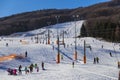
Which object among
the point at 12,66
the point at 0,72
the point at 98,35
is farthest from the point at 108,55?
the point at 98,35

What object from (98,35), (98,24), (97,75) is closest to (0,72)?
(97,75)

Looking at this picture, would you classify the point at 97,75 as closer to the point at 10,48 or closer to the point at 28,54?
the point at 28,54

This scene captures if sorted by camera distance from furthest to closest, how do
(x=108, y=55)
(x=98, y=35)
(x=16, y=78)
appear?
(x=98, y=35) → (x=108, y=55) → (x=16, y=78)

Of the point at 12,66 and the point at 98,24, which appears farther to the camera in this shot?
the point at 98,24

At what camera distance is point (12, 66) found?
61.7m

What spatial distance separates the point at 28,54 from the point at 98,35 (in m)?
67.9

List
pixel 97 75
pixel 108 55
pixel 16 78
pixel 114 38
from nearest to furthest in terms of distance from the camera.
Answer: pixel 16 78 < pixel 97 75 < pixel 108 55 < pixel 114 38

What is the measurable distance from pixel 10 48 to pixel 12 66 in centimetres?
1944

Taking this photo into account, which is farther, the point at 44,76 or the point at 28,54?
the point at 28,54

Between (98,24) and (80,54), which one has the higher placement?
(98,24)

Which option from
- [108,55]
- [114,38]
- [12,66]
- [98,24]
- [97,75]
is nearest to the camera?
[97,75]

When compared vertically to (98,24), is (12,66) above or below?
below

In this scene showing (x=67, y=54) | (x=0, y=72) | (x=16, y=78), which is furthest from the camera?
(x=67, y=54)

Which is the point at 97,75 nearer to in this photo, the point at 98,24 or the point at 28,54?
the point at 28,54
